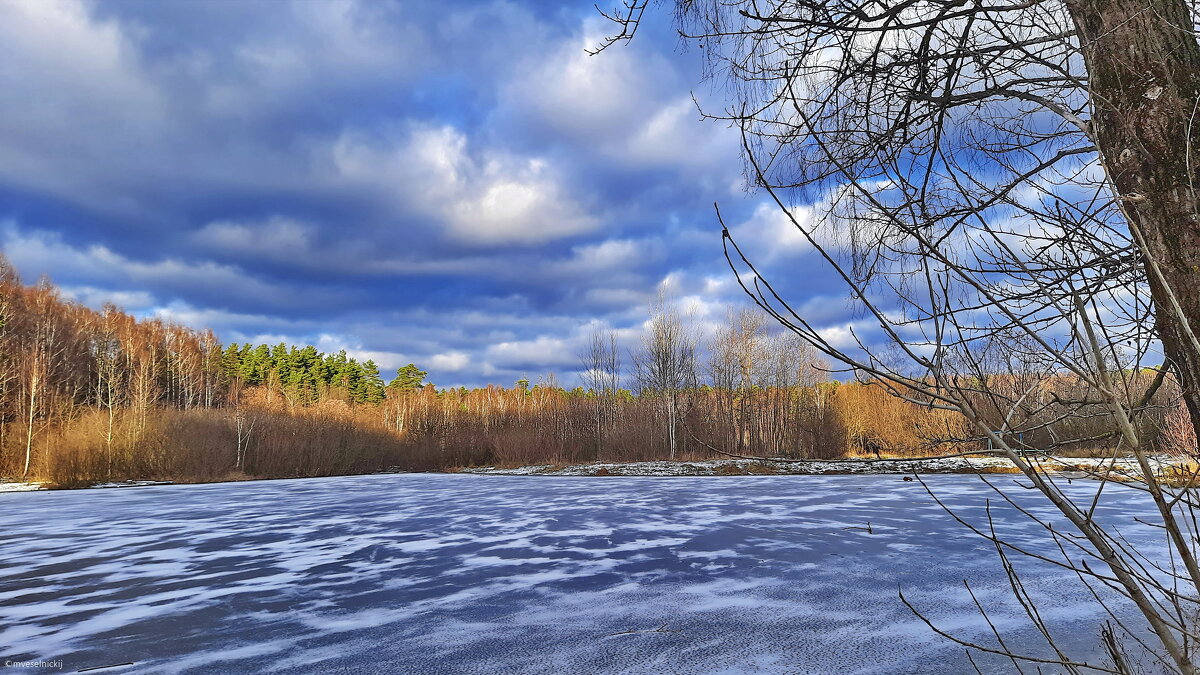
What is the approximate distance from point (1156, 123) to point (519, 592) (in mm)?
3736

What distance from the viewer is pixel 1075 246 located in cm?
182

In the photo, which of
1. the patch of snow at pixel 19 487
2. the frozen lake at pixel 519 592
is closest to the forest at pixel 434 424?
the patch of snow at pixel 19 487

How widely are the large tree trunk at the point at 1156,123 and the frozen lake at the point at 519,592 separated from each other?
196 cm

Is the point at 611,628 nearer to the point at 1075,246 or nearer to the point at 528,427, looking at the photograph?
the point at 1075,246

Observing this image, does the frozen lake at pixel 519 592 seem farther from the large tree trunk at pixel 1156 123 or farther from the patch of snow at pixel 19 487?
the patch of snow at pixel 19 487

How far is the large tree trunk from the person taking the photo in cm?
134

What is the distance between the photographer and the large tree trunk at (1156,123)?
1.34 m

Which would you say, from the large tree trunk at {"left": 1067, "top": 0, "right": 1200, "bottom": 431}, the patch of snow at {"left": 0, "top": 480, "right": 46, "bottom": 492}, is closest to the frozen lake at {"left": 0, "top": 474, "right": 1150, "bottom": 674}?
the large tree trunk at {"left": 1067, "top": 0, "right": 1200, "bottom": 431}

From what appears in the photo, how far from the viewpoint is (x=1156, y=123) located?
1.40 m

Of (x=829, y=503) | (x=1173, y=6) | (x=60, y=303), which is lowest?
(x=829, y=503)

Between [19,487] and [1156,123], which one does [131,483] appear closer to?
[19,487]

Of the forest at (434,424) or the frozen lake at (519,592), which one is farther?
the forest at (434,424)

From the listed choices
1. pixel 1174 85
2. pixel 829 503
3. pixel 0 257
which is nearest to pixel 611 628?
pixel 1174 85

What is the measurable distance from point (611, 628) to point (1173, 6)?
3.08 m
